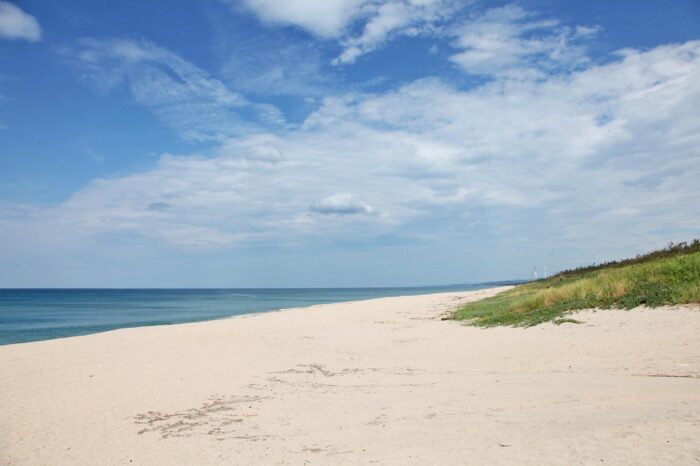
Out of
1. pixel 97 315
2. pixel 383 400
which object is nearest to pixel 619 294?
pixel 383 400

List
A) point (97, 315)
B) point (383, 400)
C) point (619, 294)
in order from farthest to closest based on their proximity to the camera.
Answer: point (97, 315), point (619, 294), point (383, 400)

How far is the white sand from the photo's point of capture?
7.05 meters

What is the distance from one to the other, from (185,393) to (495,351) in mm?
9138

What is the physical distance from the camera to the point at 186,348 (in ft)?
64.0

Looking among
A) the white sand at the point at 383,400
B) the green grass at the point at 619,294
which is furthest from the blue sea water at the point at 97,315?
the green grass at the point at 619,294

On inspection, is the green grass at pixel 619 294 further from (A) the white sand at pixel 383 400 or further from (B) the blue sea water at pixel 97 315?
(B) the blue sea water at pixel 97 315

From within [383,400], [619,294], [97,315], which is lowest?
[97,315]

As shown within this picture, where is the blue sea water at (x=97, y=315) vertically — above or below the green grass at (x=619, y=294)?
below

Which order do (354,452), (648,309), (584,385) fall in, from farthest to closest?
(648,309) < (584,385) < (354,452)

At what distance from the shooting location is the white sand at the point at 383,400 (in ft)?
23.1

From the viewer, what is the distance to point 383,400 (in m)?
10.3

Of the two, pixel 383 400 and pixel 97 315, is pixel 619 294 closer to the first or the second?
pixel 383 400

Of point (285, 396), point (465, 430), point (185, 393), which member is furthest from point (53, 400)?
point (465, 430)

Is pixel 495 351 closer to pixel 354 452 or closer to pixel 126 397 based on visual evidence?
pixel 354 452
